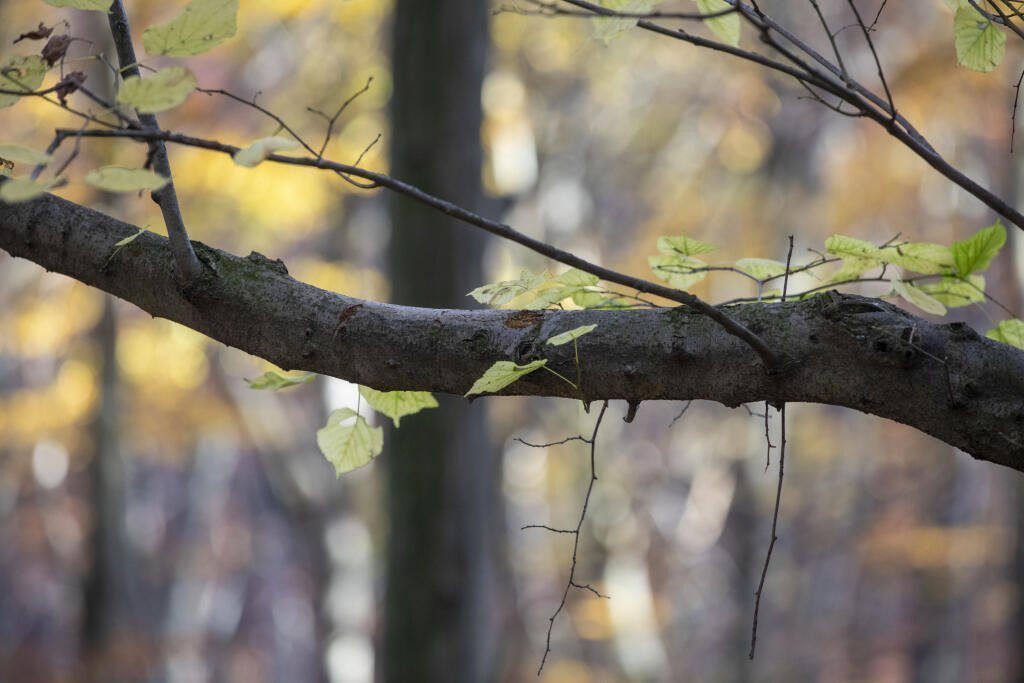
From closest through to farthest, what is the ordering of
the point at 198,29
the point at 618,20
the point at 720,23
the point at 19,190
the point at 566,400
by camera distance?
the point at 19,190
the point at 198,29
the point at 618,20
the point at 720,23
the point at 566,400

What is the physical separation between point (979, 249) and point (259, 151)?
2.40 ft

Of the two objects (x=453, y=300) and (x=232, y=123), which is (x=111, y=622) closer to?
(x=232, y=123)

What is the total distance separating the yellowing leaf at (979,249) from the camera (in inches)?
34.9

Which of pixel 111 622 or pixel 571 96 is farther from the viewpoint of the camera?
pixel 571 96

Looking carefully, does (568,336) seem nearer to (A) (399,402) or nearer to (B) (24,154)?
(A) (399,402)

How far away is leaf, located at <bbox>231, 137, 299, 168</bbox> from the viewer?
64 centimetres

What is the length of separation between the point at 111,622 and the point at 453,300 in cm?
554

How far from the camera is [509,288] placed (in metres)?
0.86

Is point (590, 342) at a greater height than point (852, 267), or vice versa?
point (852, 267)

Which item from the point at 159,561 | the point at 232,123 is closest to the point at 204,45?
the point at 232,123

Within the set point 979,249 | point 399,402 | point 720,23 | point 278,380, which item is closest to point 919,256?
point 979,249

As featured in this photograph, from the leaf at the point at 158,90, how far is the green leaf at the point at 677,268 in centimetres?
52

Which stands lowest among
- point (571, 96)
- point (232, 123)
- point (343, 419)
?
point (343, 419)

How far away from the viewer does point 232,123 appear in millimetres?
7152
